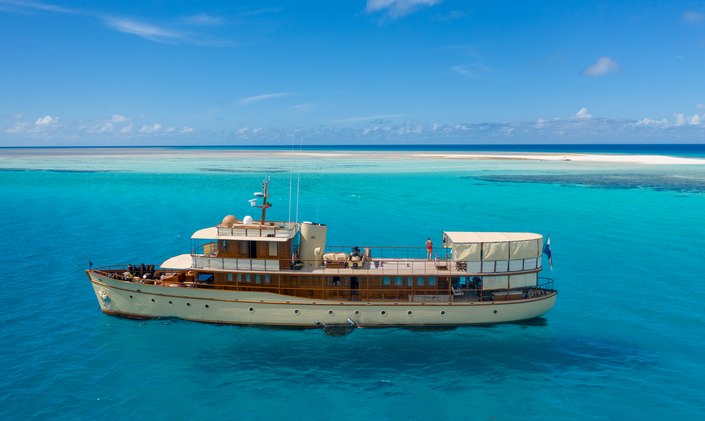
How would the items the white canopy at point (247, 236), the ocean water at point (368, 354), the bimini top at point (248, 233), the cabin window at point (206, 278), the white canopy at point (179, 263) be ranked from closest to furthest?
the ocean water at point (368, 354) < the white canopy at point (247, 236) < the bimini top at point (248, 233) < the white canopy at point (179, 263) < the cabin window at point (206, 278)

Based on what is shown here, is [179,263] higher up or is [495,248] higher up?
[495,248]

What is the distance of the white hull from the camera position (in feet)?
84.9

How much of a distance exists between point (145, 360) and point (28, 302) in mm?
11742

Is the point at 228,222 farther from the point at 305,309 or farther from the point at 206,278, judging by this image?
the point at 305,309

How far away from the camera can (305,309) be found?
25.9 m

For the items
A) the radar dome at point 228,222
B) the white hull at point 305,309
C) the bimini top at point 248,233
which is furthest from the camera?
the radar dome at point 228,222

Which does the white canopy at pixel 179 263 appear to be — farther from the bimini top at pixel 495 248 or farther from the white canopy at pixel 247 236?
the bimini top at pixel 495 248

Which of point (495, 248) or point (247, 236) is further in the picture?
point (247, 236)

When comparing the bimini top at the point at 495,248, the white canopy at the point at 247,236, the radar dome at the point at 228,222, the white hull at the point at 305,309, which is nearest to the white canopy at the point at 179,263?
the white hull at the point at 305,309

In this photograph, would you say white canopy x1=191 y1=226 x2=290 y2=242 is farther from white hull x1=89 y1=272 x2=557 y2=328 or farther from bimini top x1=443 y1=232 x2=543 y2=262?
bimini top x1=443 y1=232 x2=543 y2=262

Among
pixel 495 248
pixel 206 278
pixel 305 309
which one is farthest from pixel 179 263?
pixel 495 248

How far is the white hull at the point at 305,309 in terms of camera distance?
2589cm

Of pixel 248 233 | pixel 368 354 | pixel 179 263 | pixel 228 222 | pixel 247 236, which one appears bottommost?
pixel 368 354

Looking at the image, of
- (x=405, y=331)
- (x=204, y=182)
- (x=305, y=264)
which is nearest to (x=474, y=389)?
(x=405, y=331)
